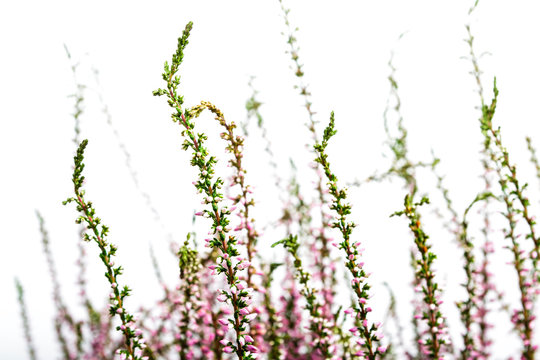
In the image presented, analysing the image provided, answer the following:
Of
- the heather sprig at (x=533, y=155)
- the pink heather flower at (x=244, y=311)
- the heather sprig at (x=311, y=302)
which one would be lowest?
the pink heather flower at (x=244, y=311)

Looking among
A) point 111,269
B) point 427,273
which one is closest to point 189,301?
point 111,269

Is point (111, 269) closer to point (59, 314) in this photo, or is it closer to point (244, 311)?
point (244, 311)

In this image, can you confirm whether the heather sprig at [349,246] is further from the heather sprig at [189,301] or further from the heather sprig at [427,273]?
the heather sprig at [189,301]

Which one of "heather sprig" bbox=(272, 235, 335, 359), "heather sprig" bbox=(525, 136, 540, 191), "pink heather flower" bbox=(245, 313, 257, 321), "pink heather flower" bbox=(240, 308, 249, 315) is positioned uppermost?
"heather sprig" bbox=(525, 136, 540, 191)

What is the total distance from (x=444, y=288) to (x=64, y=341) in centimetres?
496

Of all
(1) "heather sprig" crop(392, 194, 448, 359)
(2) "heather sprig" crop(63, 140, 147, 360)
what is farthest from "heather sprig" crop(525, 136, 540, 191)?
(2) "heather sprig" crop(63, 140, 147, 360)

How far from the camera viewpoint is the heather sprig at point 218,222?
2.17m

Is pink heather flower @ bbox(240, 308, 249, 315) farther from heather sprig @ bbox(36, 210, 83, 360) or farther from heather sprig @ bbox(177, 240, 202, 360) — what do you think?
heather sprig @ bbox(36, 210, 83, 360)

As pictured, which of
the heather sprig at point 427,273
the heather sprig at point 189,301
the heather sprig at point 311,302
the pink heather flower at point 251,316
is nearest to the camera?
the pink heather flower at point 251,316

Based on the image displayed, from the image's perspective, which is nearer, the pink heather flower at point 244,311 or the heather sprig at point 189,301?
the pink heather flower at point 244,311

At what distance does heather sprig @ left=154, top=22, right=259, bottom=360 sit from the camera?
217cm

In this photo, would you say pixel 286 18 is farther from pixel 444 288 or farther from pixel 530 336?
pixel 530 336

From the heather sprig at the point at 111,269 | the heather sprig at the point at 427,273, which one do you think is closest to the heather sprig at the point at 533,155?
the heather sprig at the point at 427,273

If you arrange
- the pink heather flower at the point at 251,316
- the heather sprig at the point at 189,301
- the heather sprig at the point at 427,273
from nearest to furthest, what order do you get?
the pink heather flower at the point at 251,316 < the heather sprig at the point at 427,273 < the heather sprig at the point at 189,301
